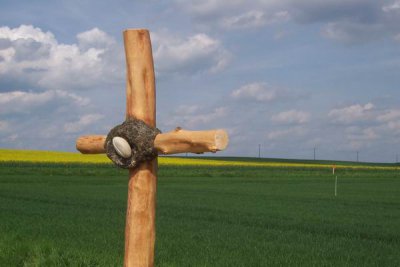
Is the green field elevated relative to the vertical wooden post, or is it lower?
lower

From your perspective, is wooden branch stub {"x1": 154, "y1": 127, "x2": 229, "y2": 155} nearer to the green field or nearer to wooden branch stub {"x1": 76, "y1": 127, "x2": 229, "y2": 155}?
wooden branch stub {"x1": 76, "y1": 127, "x2": 229, "y2": 155}

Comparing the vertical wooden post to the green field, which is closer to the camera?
the vertical wooden post

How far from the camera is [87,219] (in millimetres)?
18484

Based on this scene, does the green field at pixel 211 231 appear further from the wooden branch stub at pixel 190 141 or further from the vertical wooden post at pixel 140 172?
the wooden branch stub at pixel 190 141

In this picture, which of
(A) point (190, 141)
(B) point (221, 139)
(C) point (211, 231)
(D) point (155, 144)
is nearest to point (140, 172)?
(D) point (155, 144)

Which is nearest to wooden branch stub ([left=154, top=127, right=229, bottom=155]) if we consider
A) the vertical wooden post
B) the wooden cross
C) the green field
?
the wooden cross

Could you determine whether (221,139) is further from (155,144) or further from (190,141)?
(155,144)

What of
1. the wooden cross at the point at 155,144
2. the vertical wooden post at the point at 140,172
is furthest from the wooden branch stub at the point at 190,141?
the vertical wooden post at the point at 140,172

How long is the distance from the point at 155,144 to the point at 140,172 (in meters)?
0.32

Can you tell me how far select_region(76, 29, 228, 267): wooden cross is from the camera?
17.3 ft

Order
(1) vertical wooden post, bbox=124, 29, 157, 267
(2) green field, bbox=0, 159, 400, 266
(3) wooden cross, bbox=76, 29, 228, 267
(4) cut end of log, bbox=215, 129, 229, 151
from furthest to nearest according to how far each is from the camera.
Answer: (2) green field, bbox=0, 159, 400, 266 → (1) vertical wooden post, bbox=124, 29, 157, 267 → (3) wooden cross, bbox=76, 29, 228, 267 → (4) cut end of log, bbox=215, 129, 229, 151

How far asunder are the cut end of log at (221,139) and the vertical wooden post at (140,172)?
90 cm

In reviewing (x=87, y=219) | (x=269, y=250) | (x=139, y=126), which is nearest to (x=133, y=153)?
(x=139, y=126)

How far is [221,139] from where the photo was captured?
5.09 metres
